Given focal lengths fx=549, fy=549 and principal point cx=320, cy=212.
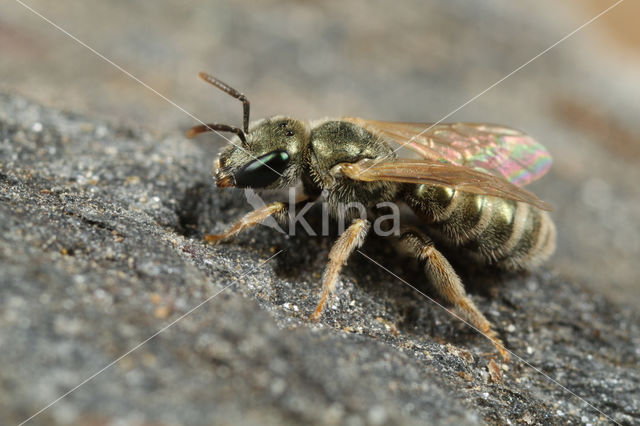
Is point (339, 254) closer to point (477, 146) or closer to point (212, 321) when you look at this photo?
point (212, 321)

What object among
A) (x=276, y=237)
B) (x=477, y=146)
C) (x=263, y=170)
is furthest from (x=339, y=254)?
(x=477, y=146)

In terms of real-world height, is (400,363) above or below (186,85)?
below

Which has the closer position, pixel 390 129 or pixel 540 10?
pixel 390 129

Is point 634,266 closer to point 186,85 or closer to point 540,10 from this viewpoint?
point 540,10

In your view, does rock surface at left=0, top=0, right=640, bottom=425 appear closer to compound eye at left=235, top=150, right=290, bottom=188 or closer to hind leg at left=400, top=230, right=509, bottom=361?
hind leg at left=400, top=230, right=509, bottom=361

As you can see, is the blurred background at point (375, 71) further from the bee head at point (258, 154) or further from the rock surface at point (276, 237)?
the bee head at point (258, 154)

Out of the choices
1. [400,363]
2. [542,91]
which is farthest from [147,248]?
[542,91]

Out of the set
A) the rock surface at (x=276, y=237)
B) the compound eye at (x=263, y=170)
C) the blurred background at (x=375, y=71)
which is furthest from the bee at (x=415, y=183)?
the blurred background at (x=375, y=71)

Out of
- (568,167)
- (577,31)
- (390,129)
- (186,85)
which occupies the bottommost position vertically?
(186,85)

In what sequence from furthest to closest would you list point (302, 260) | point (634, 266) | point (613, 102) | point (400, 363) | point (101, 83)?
1. point (613, 102)
2. point (101, 83)
3. point (634, 266)
4. point (302, 260)
5. point (400, 363)
